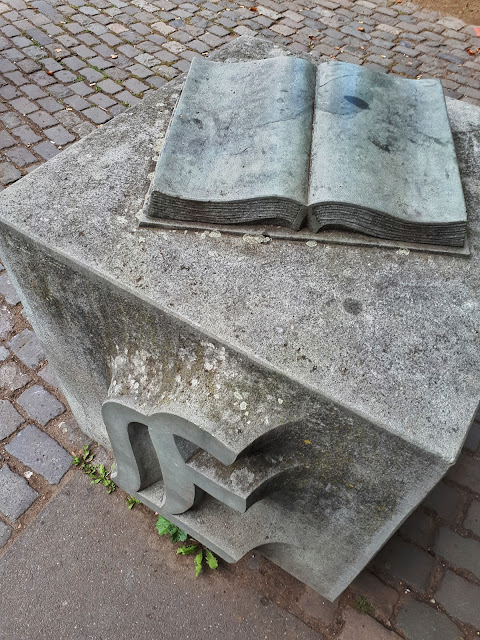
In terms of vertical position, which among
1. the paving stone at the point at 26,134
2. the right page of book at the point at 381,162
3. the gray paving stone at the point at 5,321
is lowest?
the gray paving stone at the point at 5,321

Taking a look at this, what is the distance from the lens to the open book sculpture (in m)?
1.82

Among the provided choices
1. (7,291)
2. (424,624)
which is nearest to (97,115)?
(7,291)

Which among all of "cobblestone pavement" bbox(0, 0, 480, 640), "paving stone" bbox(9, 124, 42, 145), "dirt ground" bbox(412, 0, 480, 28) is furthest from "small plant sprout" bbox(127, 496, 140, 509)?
"dirt ground" bbox(412, 0, 480, 28)

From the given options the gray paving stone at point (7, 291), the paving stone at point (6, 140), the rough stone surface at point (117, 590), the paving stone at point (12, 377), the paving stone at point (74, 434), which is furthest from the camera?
the paving stone at point (6, 140)

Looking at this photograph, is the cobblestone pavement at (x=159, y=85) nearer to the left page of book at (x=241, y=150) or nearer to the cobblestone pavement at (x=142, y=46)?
the cobblestone pavement at (x=142, y=46)

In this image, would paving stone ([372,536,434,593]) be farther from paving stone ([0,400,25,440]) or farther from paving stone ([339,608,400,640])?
paving stone ([0,400,25,440])

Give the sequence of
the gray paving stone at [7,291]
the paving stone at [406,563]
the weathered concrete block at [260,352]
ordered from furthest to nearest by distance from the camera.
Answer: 1. the gray paving stone at [7,291]
2. the paving stone at [406,563]
3. the weathered concrete block at [260,352]

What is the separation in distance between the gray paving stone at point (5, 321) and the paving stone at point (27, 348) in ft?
0.26

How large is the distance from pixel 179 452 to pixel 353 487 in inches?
24.4

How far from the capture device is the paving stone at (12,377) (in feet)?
10.4

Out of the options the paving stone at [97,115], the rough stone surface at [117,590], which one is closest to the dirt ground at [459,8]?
the paving stone at [97,115]

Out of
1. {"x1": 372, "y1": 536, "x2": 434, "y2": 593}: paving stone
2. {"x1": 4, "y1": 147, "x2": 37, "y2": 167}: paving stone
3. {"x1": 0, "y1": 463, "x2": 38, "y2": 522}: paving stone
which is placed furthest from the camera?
{"x1": 4, "y1": 147, "x2": 37, "y2": 167}: paving stone

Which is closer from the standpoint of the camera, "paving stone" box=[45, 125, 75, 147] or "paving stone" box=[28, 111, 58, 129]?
"paving stone" box=[45, 125, 75, 147]

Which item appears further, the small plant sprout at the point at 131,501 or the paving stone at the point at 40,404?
the paving stone at the point at 40,404
